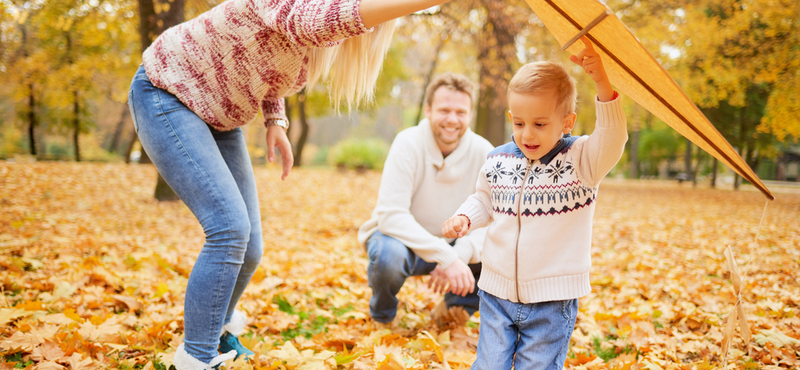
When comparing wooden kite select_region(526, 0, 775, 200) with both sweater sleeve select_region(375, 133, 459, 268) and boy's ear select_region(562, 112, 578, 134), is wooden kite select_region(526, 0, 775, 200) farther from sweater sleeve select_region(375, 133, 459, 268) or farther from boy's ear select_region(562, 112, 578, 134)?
sweater sleeve select_region(375, 133, 459, 268)

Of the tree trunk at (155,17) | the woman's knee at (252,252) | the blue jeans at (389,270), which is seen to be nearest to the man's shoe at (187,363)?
the woman's knee at (252,252)

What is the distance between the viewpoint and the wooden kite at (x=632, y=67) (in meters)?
1.32

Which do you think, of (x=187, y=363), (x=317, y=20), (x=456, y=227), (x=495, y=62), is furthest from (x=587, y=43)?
(x=495, y=62)

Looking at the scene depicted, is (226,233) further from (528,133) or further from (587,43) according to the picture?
(587,43)

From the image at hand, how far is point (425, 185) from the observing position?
2906mm

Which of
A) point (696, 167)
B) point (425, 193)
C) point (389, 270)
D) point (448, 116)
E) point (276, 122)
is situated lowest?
point (389, 270)

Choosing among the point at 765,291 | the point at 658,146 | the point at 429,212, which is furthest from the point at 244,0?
the point at 658,146

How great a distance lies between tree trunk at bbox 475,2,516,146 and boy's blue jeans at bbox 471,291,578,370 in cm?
673

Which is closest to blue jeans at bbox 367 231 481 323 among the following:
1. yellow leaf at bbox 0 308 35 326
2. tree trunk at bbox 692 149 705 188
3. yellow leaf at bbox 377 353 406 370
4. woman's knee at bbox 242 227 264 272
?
yellow leaf at bbox 377 353 406 370

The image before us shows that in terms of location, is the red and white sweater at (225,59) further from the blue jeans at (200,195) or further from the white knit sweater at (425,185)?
the white knit sweater at (425,185)

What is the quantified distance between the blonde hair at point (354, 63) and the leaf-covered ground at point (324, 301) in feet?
4.19

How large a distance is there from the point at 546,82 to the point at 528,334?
3.20 feet

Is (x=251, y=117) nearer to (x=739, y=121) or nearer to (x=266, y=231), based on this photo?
(x=266, y=231)

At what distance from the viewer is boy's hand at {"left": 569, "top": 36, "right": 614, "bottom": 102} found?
1.48 meters
